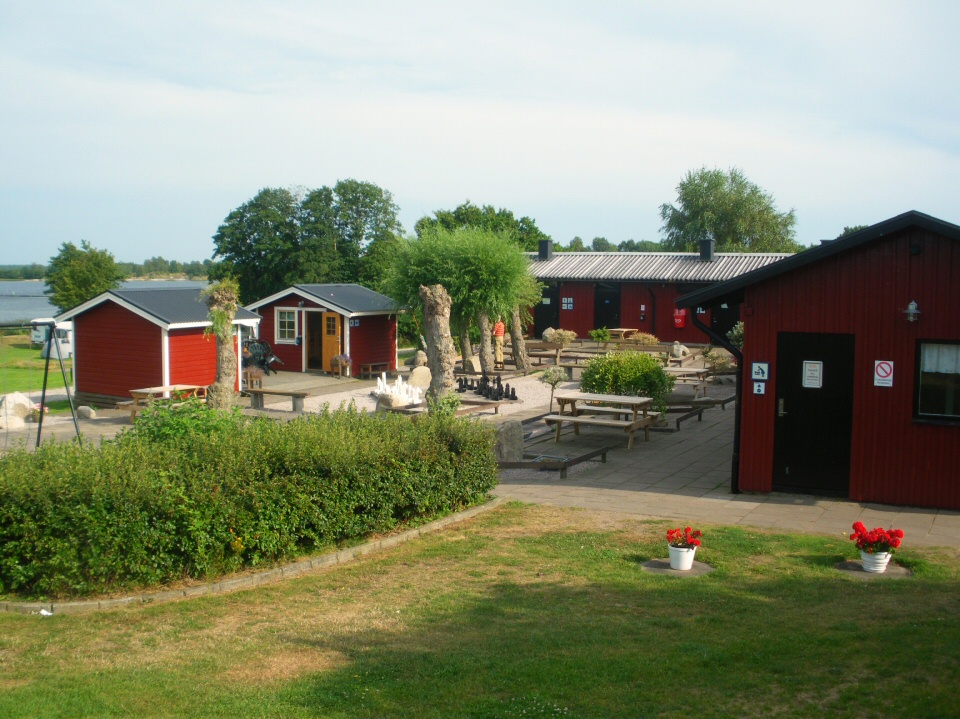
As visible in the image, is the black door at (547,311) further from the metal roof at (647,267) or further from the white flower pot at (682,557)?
the white flower pot at (682,557)

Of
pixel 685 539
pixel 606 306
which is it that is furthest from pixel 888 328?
pixel 606 306

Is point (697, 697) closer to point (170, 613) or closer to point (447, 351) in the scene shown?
point (170, 613)

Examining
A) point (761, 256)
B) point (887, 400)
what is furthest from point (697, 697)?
point (761, 256)

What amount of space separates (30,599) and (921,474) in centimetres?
987

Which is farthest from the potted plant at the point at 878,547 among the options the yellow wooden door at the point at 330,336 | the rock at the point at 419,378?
the yellow wooden door at the point at 330,336

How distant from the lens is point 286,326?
31.0 metres

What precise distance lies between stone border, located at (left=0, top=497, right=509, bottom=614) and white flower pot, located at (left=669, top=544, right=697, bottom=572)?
9.32 feet

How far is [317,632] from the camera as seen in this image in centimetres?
664

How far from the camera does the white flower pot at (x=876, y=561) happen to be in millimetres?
8227

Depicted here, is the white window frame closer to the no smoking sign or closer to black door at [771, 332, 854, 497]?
black door at [771, 332, 854, 497]

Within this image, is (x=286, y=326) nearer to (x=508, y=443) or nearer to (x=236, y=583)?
(x=508, y=443)

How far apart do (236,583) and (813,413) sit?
7.59m

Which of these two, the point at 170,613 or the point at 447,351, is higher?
the point at 447,351

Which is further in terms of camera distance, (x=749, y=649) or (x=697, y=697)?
(x=749, y=649)
